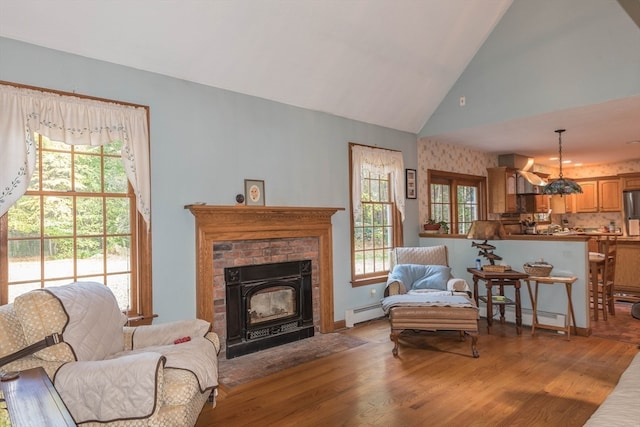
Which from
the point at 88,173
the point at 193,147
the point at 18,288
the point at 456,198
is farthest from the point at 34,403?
the point at 456,198

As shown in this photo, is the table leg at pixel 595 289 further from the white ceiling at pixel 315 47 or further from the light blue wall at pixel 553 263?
the white ceiling at pixel 315 47

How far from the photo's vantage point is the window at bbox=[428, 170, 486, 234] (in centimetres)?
666

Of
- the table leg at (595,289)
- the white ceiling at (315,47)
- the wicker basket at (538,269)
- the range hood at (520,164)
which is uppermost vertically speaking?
the white ceiling at (315,47)

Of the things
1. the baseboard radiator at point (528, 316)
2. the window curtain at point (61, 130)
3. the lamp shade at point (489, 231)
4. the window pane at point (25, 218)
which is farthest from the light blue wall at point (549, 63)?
the window pane at point (25, 218)

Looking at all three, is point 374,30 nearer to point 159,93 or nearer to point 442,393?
point 159,93

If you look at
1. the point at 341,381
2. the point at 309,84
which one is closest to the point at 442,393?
the point at 341,381

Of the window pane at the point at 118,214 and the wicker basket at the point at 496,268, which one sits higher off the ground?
the window pane at the point at 118,214

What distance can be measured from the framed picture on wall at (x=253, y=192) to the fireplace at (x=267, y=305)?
2.23 feet

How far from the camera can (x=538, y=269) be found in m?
4.79

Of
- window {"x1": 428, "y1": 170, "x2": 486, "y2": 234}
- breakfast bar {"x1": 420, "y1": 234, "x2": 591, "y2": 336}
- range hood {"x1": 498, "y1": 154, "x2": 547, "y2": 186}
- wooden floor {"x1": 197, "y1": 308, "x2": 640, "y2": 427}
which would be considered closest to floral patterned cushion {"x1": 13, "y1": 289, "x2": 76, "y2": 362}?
wooden floor {"x1": 197, "y1": 308, "x2": 640, "y2": 427}

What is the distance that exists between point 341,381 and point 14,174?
294 cm

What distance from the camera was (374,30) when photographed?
425cm

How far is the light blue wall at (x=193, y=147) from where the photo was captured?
3.21m

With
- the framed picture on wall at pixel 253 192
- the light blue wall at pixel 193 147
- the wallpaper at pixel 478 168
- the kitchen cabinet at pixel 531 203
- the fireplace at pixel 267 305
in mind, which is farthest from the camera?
the kitchen cabinet at pixel 531 203
